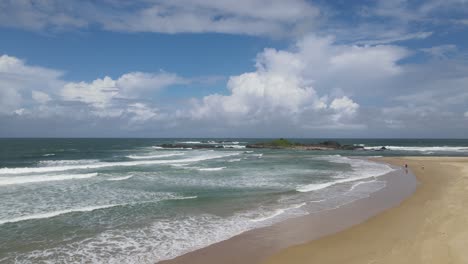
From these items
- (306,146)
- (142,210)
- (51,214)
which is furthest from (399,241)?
(306,146)

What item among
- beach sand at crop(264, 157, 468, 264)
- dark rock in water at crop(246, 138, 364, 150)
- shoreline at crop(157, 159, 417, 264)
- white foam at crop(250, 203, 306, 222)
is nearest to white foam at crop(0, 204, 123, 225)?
white foam at crop(250, 203, 306, 222)

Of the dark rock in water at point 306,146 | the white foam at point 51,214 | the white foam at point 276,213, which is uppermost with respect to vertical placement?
the dark rock in water at point 306,146

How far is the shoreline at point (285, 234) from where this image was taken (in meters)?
8.91

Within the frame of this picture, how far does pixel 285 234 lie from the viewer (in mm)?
10812

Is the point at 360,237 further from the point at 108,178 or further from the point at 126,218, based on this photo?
the point at 108,178

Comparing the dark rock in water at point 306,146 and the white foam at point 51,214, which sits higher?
the dark rock in water at point 306,146

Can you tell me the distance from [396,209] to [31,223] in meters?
14.8

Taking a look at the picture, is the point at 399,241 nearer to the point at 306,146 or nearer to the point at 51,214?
the point at 51,214

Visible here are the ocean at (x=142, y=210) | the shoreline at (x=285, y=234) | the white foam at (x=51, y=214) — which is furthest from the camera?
the white foam at (x=51, y=214)

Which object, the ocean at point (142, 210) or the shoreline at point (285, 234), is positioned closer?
the shoreline at point (285, 234)

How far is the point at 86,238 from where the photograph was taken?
1055 centimetres

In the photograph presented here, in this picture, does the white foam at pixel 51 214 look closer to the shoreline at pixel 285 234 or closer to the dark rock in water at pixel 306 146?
the shoreline at pixel 285 234

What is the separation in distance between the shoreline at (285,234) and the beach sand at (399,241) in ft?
1.33

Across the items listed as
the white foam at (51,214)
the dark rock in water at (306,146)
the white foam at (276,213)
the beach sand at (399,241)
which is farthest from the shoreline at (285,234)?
the dark rock in water at (306,146)
